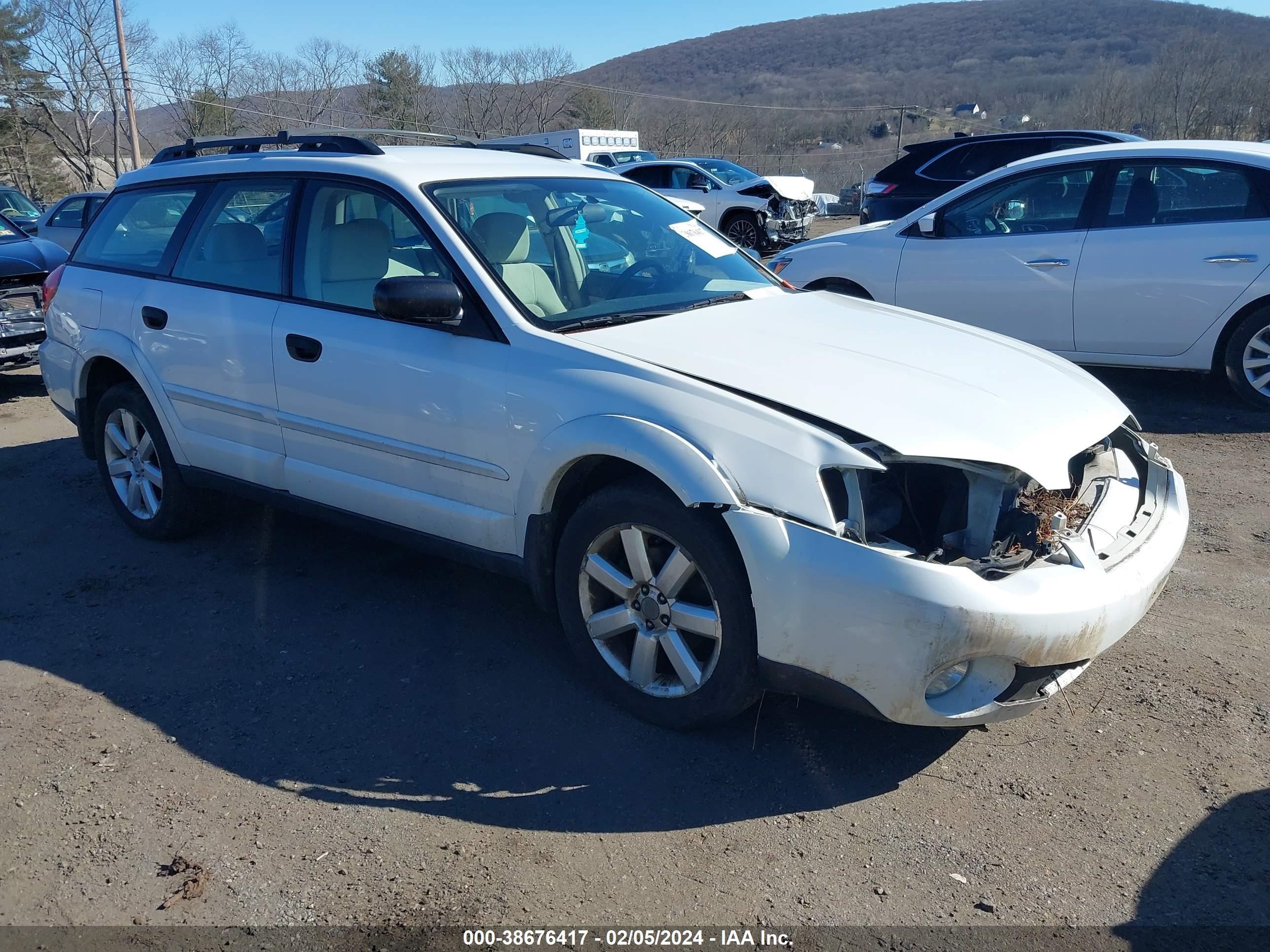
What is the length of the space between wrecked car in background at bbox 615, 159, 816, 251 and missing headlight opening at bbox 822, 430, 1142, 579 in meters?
15.4

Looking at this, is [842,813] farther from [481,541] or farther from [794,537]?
[481,541]

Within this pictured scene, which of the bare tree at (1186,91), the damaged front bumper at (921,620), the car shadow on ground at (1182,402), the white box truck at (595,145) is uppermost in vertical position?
the bare tree at (1186,91)

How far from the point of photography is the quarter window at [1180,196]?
6484 millimetres

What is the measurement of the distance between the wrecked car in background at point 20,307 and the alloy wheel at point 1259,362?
9100mm

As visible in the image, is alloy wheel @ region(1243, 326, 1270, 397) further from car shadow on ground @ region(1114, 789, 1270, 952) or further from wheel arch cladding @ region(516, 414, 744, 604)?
wheel arch cladding @ region(516, 414, 744, 604)

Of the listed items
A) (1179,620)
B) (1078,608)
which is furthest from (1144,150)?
(1078,608)

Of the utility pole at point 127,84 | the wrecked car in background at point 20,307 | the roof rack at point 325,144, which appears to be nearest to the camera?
the roof rack at point 325,144

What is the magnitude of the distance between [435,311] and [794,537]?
1548 millimetres

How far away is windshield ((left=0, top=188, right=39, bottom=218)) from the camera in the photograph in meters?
17.8

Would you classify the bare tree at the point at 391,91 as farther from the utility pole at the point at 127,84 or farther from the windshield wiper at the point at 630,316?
the windshield wiper at the point at 630,316

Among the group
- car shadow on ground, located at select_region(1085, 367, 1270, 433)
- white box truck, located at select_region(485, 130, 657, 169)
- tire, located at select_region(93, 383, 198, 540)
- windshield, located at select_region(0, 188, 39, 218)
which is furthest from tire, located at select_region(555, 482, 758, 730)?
white box truck, located at select_region(485, 130, 657, 169)

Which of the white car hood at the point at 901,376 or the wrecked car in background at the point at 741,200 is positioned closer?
the white car hood at the point at 901,376

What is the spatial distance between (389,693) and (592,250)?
6.37 feet

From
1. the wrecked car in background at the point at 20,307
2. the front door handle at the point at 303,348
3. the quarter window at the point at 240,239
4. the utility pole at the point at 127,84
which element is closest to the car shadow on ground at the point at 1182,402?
the front door handle at the point at 303,348
